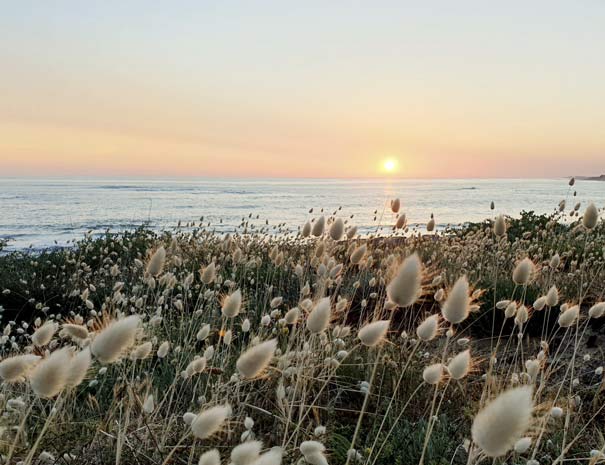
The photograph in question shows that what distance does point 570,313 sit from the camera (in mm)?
2266

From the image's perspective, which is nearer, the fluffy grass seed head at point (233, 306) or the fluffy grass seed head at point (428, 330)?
the fluffy grass seed head at point (428, 330)

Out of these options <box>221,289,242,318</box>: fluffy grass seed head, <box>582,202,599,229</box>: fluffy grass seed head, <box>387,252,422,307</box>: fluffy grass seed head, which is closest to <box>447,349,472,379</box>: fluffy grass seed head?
<box>387,252,422,307</box>: fluffy grass seed head

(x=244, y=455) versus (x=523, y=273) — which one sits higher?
(x=523, y=273)

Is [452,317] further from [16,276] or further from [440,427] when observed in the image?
[16,276]

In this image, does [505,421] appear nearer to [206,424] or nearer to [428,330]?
[206,424]

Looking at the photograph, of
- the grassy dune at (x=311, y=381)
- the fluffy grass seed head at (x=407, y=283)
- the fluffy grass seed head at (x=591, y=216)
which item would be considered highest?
the fluffy grass seed head at (x=591, y=216)

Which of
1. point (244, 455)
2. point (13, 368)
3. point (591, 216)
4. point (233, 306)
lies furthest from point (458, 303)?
point (591, 216)

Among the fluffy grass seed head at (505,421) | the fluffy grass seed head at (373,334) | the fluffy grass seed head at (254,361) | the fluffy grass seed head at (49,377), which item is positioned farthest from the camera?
the fluffy grass seed head at (373,334)

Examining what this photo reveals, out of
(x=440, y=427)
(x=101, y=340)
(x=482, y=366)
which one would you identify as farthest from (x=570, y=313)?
(x=482, y=366)

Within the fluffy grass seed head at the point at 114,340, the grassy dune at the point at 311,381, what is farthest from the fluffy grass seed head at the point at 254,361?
the fluffy grass seed head at the point at 114,340

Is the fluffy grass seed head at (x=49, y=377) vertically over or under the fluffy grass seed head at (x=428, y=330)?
over

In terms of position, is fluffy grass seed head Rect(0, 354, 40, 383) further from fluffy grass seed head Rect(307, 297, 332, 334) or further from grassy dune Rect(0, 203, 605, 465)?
fluffy grass seed head Rect(307, 297, 332, 334)

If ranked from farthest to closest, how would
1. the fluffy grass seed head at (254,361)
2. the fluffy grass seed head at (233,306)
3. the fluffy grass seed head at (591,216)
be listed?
1. the fluffy grass seed head at (591,216)
2. the fluffy grass seed head at (233,306)
3. the fluffy grass seed head at (254,361)

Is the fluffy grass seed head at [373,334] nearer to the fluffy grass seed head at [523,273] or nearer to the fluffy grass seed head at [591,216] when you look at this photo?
the fluffy grass seed head at [523,273]
